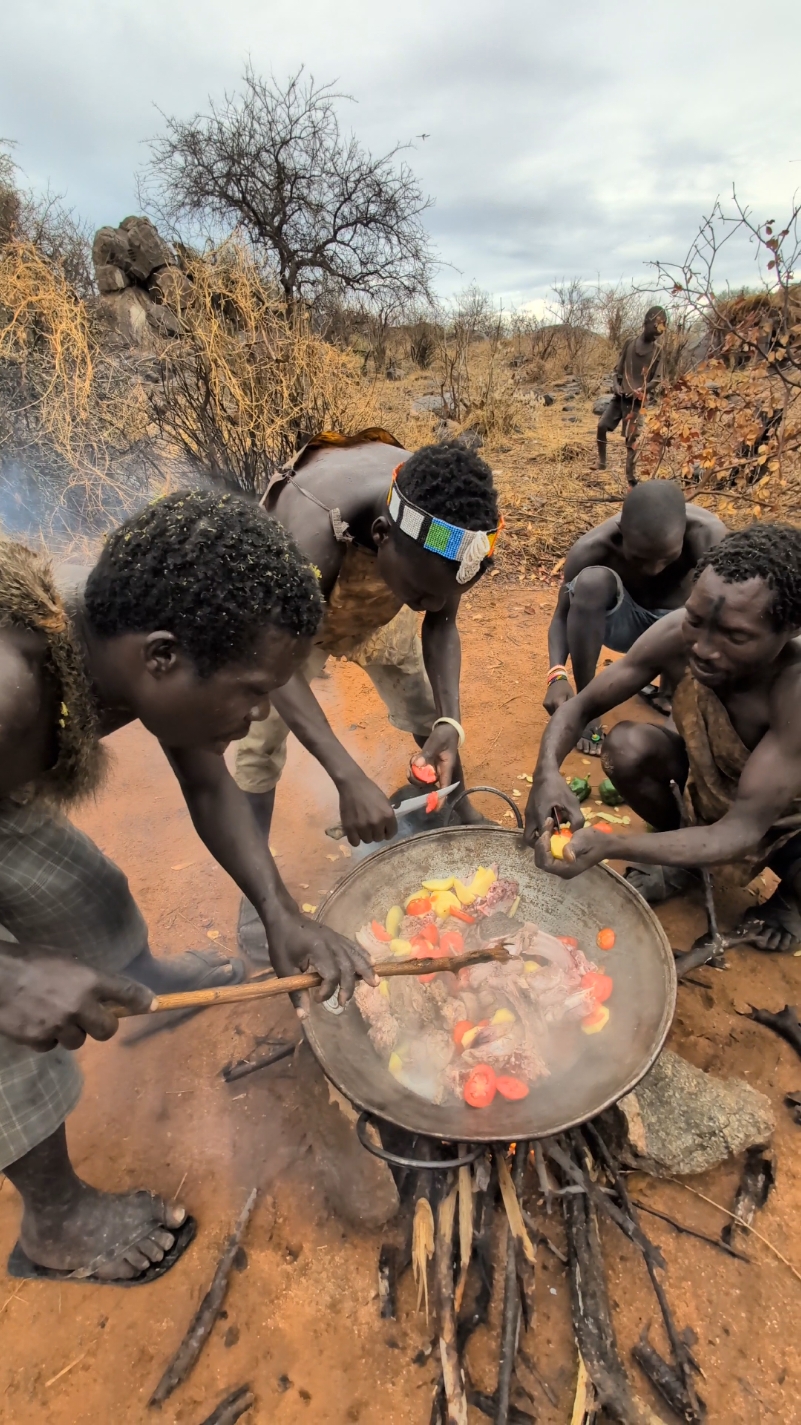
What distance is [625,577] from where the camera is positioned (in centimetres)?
399

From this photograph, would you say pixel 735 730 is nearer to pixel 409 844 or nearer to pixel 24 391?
pixel 409 844

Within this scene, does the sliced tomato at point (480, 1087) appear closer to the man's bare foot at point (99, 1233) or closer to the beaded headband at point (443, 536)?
the man's bare foot at point (99, 1233)

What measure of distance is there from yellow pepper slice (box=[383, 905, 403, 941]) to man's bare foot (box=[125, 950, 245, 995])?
79 cm

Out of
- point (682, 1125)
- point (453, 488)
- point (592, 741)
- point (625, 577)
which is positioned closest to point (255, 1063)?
point (682, 1125)

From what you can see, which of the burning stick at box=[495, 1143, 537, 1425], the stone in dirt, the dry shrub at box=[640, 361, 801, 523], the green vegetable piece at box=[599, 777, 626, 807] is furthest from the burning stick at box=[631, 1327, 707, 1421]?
the dry shrub at box=[640, 361, 801, 523]

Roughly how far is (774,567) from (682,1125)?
64.9 inches

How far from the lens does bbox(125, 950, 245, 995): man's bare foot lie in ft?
8.07

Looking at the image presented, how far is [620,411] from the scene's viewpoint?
8961mm

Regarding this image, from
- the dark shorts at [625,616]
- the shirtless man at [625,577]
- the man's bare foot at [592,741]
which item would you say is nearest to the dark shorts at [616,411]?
the shirtless man at [625,577]

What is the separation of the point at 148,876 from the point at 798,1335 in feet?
9.25

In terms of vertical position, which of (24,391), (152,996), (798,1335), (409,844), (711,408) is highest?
(24,391)

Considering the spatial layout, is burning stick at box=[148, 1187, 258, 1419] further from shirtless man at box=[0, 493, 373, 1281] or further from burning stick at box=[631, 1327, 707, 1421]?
burning stick at box=[631, 1327, 707, 1421]

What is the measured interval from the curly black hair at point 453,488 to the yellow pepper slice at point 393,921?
1.24 meters

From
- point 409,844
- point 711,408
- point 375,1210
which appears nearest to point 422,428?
point 711,408
